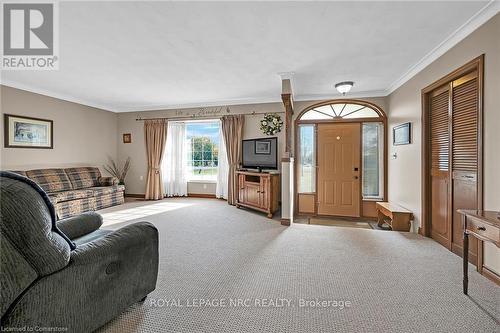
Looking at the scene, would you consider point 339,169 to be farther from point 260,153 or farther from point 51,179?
point 51,179

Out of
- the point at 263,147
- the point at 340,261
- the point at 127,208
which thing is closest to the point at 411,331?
the point at 340,261

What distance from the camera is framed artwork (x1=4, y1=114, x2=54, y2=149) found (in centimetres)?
446

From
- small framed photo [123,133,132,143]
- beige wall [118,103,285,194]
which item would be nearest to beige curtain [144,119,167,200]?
beige wall [118,103,285,194]

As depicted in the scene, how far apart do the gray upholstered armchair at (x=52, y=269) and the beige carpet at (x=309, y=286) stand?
0.89ft

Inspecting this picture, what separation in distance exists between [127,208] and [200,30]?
426 cm

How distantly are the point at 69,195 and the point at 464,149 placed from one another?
20.7 ft

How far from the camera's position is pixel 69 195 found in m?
4.64

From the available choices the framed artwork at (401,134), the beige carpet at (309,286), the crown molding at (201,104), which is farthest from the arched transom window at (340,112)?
the beige carpet at (309,286)

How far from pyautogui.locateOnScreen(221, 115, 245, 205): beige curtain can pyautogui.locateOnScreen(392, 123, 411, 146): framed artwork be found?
3217mm

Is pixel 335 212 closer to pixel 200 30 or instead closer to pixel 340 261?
pixel 340 261

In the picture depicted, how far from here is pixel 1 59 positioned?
3.43 m

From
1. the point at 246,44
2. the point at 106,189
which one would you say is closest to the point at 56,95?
the point at 106,189
